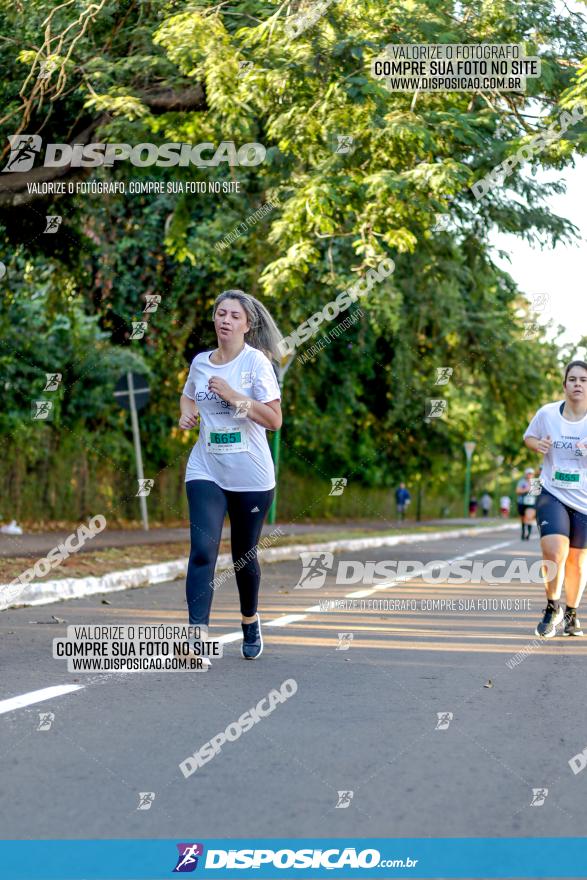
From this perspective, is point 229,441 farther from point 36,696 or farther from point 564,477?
point 564,477

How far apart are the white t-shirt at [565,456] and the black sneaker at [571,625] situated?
3.05 ft

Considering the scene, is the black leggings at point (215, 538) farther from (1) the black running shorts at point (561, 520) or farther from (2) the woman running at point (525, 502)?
(2) the woman running at point (525, 502)

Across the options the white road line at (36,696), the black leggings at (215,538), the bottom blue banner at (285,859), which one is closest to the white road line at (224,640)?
the white road line at (36,696)

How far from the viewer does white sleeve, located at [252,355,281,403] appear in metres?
7.66

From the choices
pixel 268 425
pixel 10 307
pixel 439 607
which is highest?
pixel 10 307

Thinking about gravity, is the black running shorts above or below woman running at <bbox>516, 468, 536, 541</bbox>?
above

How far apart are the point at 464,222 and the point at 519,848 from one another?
46.6 feet

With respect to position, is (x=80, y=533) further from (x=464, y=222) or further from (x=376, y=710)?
(x=376, y=710)

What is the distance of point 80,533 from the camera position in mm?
21391

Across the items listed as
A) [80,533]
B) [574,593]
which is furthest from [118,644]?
[80,533]

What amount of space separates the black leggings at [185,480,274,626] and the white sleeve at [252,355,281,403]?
0.55 metres

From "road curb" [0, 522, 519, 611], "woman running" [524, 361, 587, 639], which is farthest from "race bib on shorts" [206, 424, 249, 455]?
"road curb" [0, 522, 519, 611]

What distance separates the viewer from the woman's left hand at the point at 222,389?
24.5 feet

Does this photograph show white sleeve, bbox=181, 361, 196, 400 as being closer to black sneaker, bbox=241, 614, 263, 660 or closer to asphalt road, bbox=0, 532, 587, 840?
black sneaker, bbox=241, 614, 263, 660
